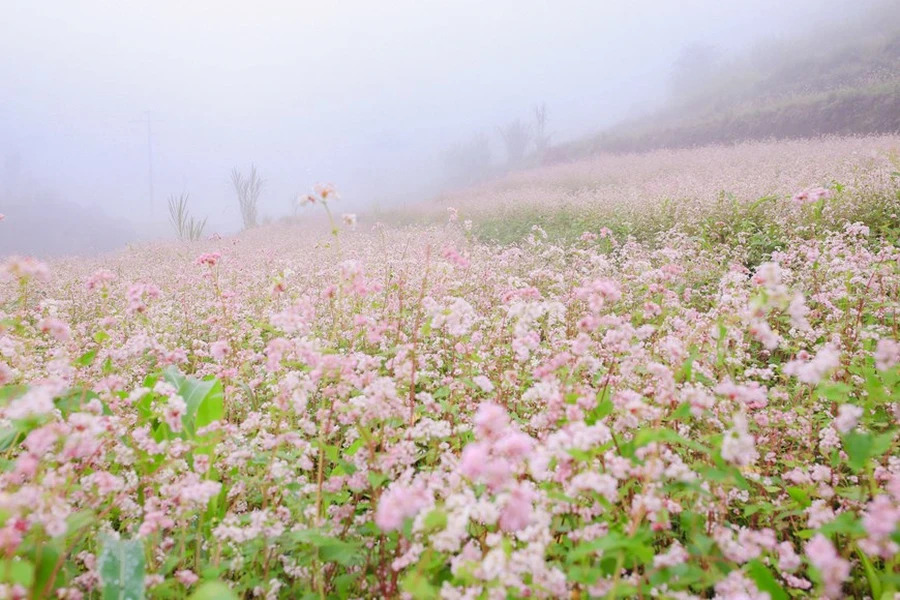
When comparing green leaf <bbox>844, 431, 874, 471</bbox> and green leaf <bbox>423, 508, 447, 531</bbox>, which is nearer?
green leaf <bbox>423, 508, 447, 531</bbox>

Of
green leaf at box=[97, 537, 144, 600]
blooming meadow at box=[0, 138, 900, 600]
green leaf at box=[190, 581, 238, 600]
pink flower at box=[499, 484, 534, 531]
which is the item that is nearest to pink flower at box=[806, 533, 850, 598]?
blooming meadow at box=[0, 138, 900, 600]

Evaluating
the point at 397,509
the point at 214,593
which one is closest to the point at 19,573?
the point at 214,593

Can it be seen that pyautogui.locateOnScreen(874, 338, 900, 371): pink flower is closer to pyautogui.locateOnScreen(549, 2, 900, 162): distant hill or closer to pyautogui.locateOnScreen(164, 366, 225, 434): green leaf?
pyautogui.locateOnScreen(164, 366, 225, 434): green leaf

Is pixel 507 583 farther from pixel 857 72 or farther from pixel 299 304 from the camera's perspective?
pixel 857 72

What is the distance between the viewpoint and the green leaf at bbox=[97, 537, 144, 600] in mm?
1667

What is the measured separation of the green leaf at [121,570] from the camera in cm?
167

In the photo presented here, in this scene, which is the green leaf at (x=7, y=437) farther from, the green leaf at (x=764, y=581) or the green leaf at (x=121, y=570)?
the green leaf at (x=764, y=581)

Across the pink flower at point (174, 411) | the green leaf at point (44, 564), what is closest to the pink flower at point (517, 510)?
the pink flower at point (174, 411)

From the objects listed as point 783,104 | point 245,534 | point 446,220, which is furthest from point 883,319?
point 783,104

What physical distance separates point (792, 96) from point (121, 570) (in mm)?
38867

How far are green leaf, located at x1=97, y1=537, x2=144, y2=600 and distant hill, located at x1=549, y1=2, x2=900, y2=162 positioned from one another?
2561cm

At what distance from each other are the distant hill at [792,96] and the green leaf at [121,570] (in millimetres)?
25609

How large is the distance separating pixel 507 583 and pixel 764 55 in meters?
59.9

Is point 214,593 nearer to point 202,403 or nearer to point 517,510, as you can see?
point 517,510
